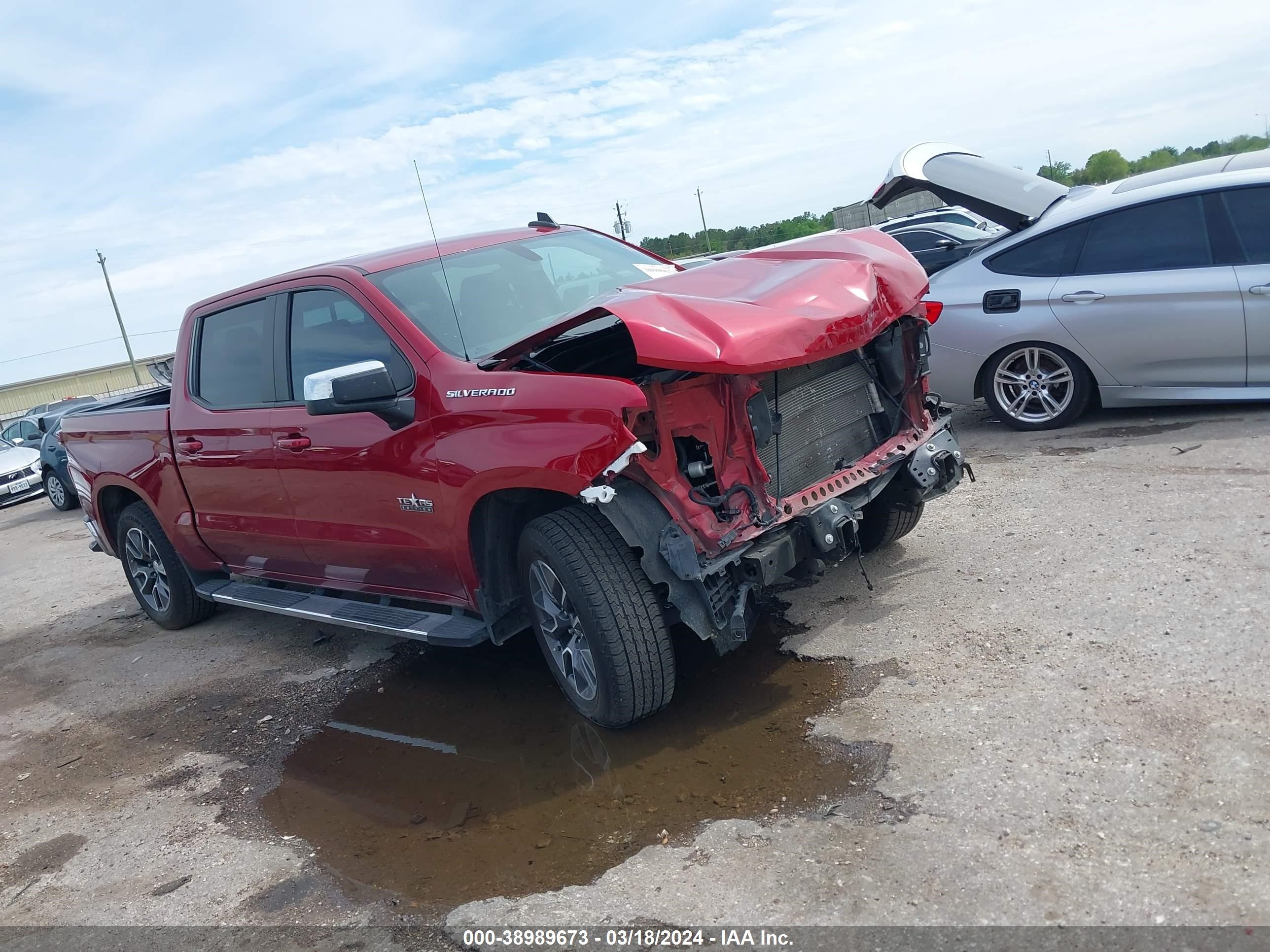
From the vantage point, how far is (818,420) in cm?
423

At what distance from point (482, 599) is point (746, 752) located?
1322 mm

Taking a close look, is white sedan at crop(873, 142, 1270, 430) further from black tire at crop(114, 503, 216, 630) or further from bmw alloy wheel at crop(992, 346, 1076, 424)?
black tire at crop(114, 503, 216, 630)

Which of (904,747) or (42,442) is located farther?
(42,442)

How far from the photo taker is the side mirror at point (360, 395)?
13.1 ft

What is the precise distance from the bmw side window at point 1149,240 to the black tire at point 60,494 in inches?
565

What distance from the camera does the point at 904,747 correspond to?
3.41 m

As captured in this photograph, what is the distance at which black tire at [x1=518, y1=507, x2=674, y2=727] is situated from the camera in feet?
11.9

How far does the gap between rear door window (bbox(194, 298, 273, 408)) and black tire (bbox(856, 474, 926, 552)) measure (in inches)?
124

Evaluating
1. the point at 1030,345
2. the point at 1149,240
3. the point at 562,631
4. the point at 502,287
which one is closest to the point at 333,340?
the point at 502,287

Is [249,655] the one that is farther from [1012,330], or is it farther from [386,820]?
[1012,330]

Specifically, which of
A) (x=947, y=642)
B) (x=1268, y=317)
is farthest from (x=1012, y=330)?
(x=947, y=642)

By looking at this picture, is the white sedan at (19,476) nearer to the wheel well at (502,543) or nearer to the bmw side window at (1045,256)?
the wheel well at (502,543)

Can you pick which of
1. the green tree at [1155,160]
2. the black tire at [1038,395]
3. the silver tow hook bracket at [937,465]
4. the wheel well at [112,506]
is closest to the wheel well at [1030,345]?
the black tire at [1038,395]

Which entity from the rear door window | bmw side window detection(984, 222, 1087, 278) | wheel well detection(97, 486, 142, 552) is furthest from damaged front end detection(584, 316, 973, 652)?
wheel well detection(97, 486, 142, 552)
